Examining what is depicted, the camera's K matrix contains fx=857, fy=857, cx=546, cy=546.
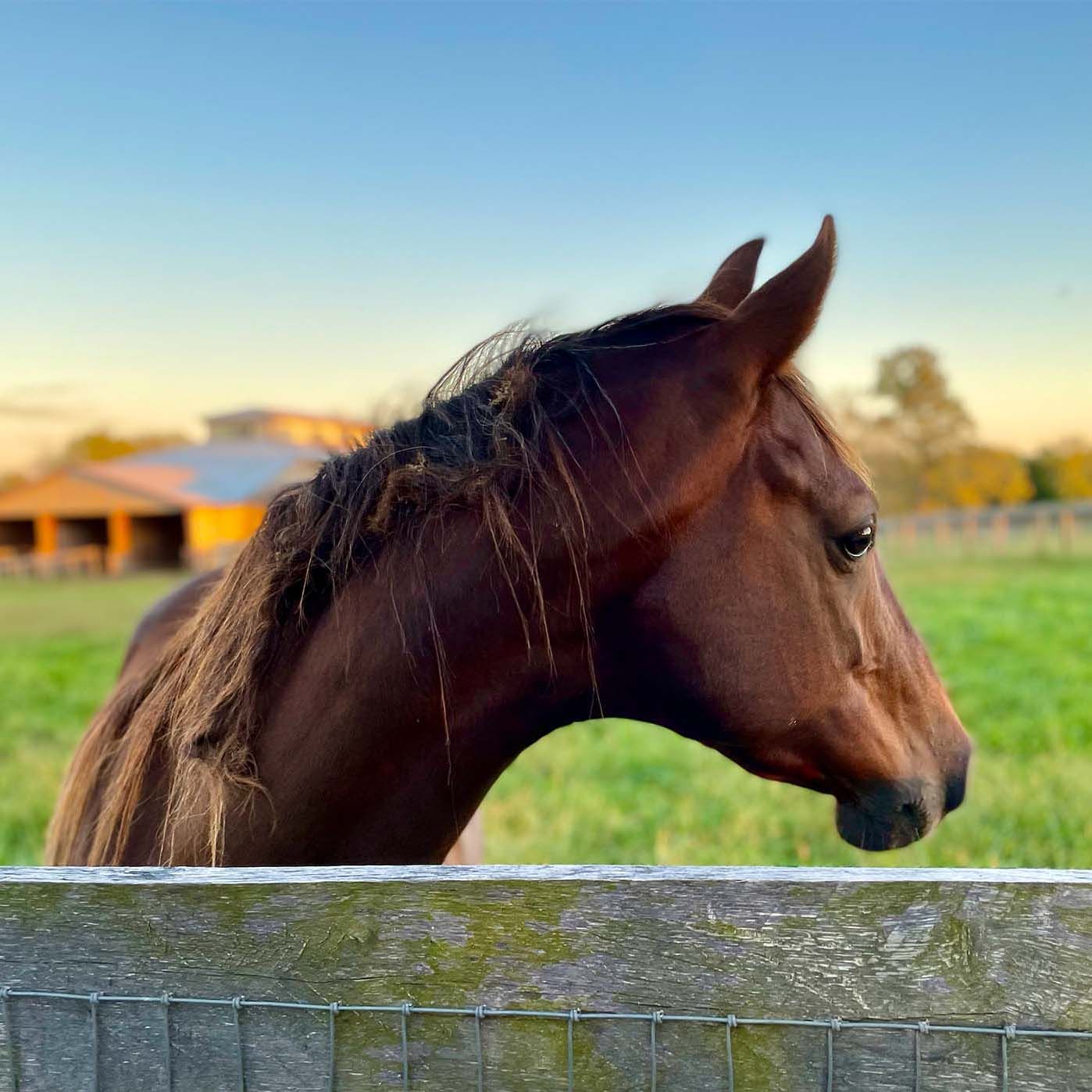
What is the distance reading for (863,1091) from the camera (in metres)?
0.88

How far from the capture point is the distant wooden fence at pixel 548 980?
87 centimetres

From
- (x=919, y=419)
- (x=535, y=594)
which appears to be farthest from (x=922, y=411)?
(x=535, y=594)

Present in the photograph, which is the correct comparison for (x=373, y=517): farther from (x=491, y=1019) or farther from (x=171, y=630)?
(x=171, y=630)

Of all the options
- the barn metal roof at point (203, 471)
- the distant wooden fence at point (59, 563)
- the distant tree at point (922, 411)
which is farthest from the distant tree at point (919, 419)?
the distant wooden fence at point (59, 563)

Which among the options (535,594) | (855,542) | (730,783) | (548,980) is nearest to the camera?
(548,980)

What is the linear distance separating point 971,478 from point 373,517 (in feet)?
117

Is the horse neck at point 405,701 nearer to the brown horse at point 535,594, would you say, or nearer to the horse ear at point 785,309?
the brown horse at point 535,594

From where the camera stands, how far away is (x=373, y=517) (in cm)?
145

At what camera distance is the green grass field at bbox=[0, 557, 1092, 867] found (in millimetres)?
4227

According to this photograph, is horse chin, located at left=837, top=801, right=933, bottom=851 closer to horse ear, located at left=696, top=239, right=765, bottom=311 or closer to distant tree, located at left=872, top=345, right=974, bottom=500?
horse ear, located at left=696, top=239, right=765, bottom=311

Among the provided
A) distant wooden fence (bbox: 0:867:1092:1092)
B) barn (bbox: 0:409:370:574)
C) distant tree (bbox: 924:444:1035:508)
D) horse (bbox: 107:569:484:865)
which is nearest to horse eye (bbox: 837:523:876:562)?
distant wooden fence (bbox: 0:867:1092:1092)

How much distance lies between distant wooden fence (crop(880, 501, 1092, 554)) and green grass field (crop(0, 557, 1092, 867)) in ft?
47.0

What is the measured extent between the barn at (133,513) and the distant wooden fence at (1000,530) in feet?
64.8

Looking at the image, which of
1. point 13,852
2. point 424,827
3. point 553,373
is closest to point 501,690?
point 424,827
